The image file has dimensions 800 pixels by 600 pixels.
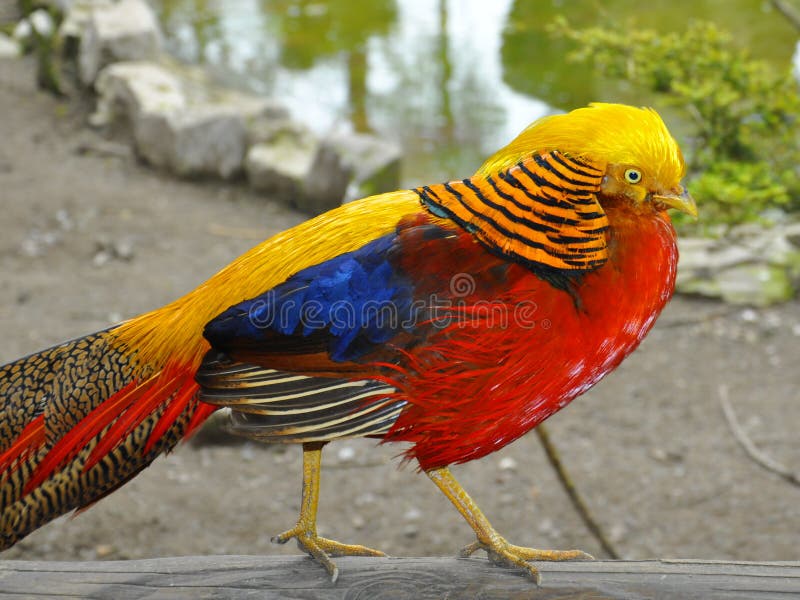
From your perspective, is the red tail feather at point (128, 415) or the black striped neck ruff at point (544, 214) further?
the red tail feather at point (128, 415)

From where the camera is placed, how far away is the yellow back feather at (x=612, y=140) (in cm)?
162

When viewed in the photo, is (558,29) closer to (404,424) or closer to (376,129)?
(404,424)

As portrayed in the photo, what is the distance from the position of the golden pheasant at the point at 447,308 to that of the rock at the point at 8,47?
905cm

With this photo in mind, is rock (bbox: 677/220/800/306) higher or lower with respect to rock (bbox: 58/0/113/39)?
lower

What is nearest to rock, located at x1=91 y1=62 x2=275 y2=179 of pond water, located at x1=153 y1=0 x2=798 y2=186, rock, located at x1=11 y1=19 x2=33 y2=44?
pond water, located at x1=153 y1=0 x2=798 y2=186

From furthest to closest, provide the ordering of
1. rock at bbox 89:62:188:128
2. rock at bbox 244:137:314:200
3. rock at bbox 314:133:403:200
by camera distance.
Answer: rock at bbox 89:62:188:128, rock at bbox 244:137:314:200, rock at bbox 314:133:403:200

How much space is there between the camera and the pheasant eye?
5.36 feet

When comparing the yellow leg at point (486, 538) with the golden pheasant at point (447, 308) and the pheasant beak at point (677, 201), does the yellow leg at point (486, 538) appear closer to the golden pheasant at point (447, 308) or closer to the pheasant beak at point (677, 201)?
the golden pheasant at point (447, 308)

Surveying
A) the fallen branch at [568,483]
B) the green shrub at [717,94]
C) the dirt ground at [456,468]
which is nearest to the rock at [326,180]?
the dirt ground at [456,468]

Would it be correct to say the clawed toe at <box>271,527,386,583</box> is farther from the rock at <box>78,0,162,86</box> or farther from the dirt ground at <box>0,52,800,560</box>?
the rock at <box>78,0,162,86</box>

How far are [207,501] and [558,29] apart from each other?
2401mm

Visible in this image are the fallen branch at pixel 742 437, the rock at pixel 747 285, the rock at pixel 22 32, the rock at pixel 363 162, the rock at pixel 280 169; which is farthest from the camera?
the rock at pixel 22 32

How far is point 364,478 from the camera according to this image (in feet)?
14.1

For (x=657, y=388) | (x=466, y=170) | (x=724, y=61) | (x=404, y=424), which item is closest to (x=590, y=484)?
(x=657, y=388)
